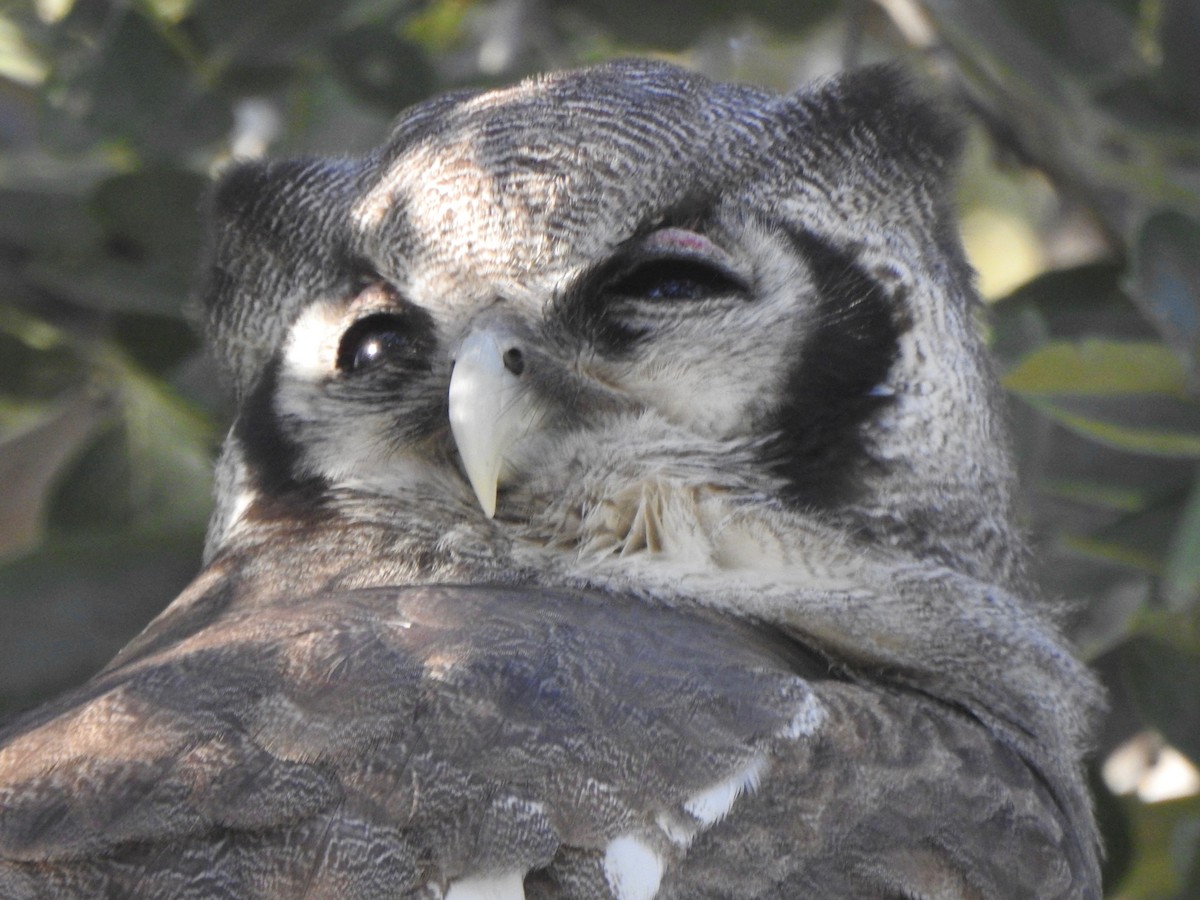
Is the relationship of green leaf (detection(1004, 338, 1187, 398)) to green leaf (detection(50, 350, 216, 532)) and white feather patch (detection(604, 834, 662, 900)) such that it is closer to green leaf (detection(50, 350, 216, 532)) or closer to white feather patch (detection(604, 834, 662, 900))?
white feather patch (detection(604, 834, 662, 900))

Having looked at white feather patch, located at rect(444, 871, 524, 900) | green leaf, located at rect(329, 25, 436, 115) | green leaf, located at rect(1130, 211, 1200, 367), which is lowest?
white feather patch, located at rect(444, 871, 524, 900)

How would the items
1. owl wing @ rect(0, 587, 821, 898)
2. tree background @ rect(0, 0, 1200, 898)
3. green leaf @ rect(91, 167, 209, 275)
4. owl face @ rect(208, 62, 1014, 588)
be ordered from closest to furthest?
owl wing @ rect(0, 587, 821, 898)
owl face @ rect(208, 62, 1014, 588)
tree background @ rect(0, 0, 1200, 898)
green leaf @ rect(91, 167, 209, 275)

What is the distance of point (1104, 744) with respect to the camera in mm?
3668

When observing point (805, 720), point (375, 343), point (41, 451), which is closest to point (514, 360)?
point (375, 343)

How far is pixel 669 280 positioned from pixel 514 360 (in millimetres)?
246

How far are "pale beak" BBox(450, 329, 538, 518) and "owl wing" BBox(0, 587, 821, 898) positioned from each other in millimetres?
218

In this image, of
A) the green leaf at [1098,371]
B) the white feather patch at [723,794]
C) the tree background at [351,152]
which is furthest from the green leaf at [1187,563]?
the white feather patch at [723,794]

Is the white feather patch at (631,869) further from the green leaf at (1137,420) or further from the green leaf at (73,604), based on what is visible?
the green leaf at (73,604)

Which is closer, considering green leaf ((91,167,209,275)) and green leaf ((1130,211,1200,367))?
green leaf ((1130,211,1200,367))

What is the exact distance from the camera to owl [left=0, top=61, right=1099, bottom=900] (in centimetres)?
169

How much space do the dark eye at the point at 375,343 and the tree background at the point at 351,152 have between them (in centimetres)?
99

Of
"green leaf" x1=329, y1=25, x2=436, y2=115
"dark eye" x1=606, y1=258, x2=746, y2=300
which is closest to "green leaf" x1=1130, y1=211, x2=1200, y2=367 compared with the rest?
"dark eye" x1=606, y1=258, x2=746, y2=300

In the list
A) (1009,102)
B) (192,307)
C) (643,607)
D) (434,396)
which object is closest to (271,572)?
(434,396)

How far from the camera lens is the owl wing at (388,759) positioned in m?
1.62
